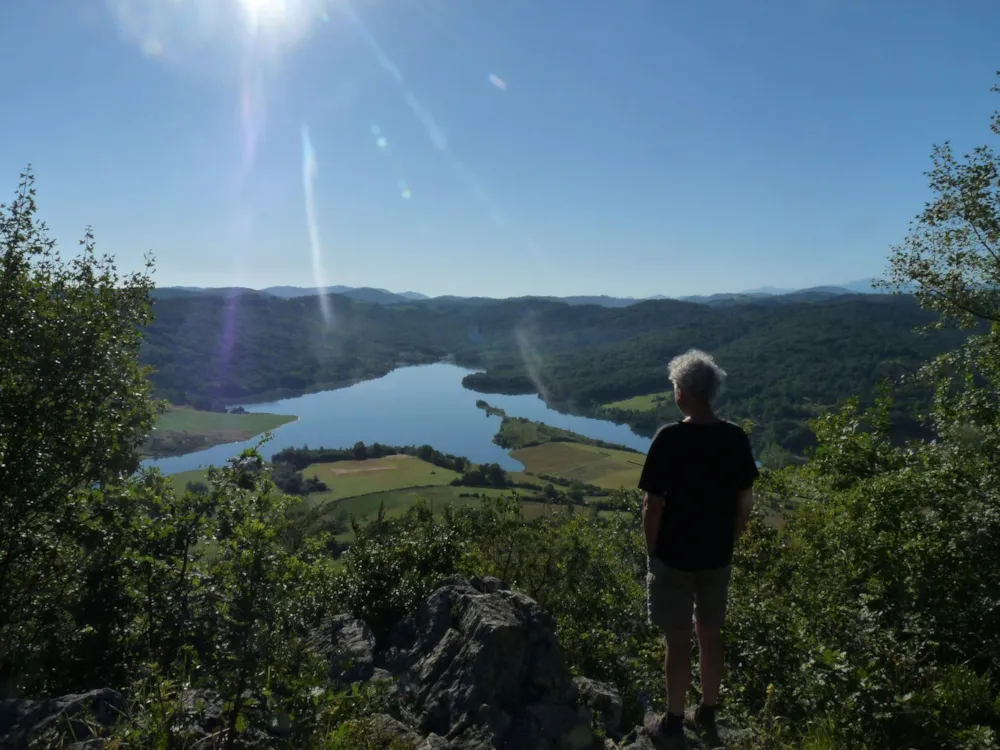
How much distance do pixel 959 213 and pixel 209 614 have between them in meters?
13.3

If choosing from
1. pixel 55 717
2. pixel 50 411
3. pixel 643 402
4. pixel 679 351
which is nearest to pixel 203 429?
pixel 643 402

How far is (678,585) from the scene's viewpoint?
371 centimetres

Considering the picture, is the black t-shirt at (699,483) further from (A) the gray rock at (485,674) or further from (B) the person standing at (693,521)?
(A) the gray rock at (485,674)

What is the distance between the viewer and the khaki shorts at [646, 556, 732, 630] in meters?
3.69

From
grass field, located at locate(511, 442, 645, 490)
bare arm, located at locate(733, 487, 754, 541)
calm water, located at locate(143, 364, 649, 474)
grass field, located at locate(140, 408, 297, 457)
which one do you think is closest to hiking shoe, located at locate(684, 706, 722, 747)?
bare arm, located at locate(733, 487, 754, 541)

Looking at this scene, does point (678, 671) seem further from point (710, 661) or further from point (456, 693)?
point (456, 693)

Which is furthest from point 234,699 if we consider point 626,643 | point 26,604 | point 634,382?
point 634,382

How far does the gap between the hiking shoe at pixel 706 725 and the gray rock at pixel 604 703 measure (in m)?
0.98

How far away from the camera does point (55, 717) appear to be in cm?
315

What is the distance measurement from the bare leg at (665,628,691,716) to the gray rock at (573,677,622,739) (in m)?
1.20

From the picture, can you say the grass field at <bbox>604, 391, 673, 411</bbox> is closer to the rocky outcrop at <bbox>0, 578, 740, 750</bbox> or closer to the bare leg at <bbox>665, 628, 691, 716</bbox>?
the rocky outcrop at <bbox>0, 578, 740, 750</bbox>

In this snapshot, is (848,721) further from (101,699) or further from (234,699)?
(101,699)

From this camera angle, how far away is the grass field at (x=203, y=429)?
311ft

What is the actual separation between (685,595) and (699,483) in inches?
31.8
